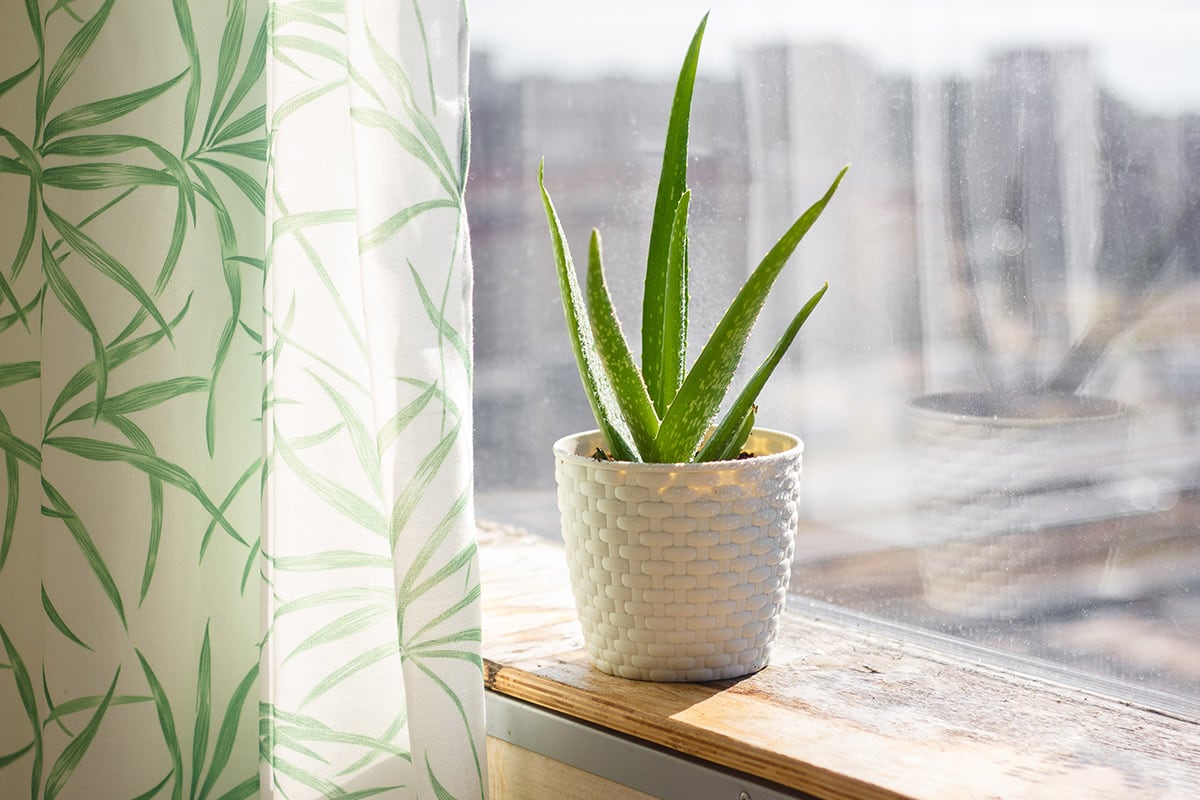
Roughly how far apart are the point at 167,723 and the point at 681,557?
0.37 m

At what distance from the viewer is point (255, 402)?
79 centimetres

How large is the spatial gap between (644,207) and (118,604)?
57 centimetres

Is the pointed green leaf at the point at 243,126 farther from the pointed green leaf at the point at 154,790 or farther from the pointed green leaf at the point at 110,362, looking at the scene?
the pointed green leaf at the point at 154,790

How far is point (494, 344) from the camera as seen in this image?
1.23 m

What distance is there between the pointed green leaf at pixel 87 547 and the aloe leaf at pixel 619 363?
0.36 metres

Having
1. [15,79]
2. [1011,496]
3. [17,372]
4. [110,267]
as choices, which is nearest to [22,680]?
[17,372]

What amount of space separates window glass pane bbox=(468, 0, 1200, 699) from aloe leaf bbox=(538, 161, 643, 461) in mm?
248

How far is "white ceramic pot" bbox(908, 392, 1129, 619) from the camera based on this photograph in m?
0.77

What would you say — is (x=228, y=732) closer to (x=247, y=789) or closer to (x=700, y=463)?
(x=247, y=789)

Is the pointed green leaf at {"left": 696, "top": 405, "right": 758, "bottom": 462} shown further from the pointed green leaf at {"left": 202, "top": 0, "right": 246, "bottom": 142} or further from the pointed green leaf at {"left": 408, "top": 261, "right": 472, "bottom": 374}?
the pointed green leaf at {"left": 202, "top": 0, "right": 246, "bottom": 142}

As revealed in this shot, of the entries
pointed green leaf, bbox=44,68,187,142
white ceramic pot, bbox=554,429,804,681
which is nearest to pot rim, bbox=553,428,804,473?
white ceramic pot, bbox=554,429,804,681

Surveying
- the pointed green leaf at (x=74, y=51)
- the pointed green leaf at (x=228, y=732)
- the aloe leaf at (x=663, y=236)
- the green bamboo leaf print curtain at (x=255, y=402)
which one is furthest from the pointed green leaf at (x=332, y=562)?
the pointed green leaf at (x=74, y=51)

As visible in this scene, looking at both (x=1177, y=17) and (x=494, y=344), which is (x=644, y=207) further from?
(x=1177, y=17)

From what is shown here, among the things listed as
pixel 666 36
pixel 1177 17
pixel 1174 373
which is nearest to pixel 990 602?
pixel 1174 373
